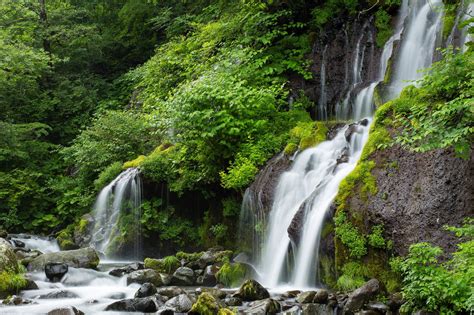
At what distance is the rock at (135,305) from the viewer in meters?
6.94

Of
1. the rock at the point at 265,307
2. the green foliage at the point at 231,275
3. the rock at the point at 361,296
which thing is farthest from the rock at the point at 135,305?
the rock at the point at 361,296

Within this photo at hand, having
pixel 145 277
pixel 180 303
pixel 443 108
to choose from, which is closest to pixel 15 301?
pixel 145 277

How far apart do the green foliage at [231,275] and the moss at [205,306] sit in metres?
1.85

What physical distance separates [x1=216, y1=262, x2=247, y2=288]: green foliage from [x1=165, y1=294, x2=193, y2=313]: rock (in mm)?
1489

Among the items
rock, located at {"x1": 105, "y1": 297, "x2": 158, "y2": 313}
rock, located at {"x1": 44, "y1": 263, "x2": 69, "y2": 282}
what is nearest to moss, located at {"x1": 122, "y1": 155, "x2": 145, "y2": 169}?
rock, located at {"x1": 44, "y1": 263, "x2": 69, "y2": 282}

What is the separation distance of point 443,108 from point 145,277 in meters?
5.94

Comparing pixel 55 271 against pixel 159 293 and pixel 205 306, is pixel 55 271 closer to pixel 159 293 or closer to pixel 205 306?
pixel 159 293

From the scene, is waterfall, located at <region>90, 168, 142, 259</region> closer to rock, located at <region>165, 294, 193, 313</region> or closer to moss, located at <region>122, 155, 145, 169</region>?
moss, located at <region>122, 155, 145, 169</region>

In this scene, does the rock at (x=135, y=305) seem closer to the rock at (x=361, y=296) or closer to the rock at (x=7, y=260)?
the rock at (x=7, y=260)

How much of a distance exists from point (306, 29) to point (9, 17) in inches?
513

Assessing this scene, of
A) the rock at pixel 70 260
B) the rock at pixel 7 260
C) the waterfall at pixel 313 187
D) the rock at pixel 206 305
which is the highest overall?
the waterfall at pixel 313 187

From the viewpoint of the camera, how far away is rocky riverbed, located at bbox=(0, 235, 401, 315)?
21.1 feet

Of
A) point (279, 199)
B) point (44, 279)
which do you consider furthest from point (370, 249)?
point (44, 279)

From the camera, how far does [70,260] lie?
9.83 m
